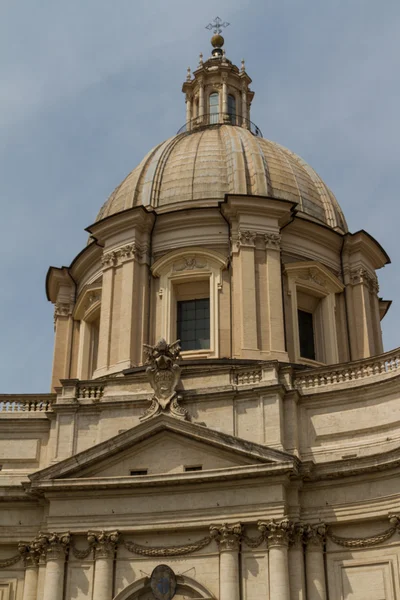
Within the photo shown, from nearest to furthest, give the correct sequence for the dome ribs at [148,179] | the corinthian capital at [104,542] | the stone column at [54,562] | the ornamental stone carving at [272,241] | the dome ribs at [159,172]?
the stone column at [54,562]
the corinthian capital at [104,542]
the ornamental stone carving at [272,241]
the dome ribs at [159,172]
the dome ribs at [148,179]

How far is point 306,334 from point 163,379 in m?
9.57

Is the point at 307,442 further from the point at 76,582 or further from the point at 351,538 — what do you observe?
the point at 76,582

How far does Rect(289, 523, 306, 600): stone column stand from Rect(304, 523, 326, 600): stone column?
0.19m

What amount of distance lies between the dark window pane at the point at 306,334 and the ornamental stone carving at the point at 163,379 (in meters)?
8.31

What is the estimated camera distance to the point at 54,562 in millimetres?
29797

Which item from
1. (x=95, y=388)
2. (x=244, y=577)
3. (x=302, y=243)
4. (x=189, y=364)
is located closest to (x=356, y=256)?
(x=302, y=243)

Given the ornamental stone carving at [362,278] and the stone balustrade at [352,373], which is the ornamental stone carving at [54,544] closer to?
the stone balustrade at [352,373]

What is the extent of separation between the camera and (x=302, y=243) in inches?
1598

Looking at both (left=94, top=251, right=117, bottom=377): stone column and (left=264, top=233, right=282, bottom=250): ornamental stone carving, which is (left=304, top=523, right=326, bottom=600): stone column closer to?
(left=94, top=251, right=117, bottom=377): stone column

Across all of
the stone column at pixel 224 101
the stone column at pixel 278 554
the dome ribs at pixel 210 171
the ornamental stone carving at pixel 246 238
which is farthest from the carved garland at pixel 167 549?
the stone column at pixel 224 101

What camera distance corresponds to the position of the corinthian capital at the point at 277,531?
28.8 m

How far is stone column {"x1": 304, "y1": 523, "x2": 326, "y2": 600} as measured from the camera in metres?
28.6

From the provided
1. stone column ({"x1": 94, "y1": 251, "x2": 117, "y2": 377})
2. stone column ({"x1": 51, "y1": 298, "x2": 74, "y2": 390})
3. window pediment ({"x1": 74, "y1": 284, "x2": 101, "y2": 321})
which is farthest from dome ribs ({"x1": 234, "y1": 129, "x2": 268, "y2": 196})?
stone column ({"x1": 51, "y1": 298, "x2": 74, "y2": 390})

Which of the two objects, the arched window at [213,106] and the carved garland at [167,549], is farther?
the arched window at [213,106]
